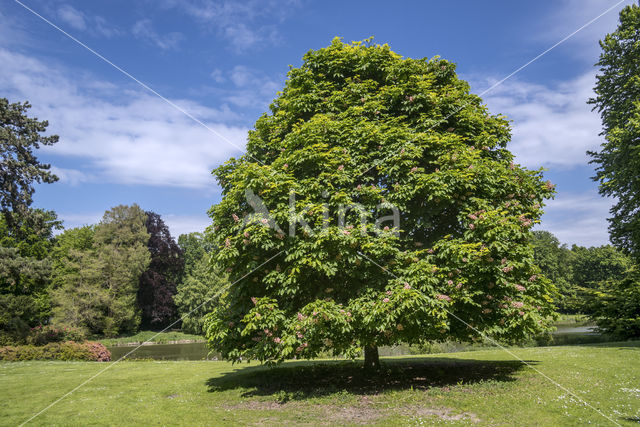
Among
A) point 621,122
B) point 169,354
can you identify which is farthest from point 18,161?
point 621,122

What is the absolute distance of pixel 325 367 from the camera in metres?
16.1

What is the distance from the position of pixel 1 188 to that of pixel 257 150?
16658 millimetres

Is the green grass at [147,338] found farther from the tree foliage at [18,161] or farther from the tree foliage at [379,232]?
the tree foliage at [379,232]

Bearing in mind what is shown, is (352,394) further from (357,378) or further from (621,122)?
(621,122)

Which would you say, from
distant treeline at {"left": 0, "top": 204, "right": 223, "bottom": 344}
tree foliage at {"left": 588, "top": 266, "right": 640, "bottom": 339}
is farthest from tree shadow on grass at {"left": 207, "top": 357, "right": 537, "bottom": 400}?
distant treeline at {"left": 0, "top": 204, "right": 223, "bottom": 344}

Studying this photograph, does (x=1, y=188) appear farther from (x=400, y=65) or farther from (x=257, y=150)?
A: (x=400, y=65)

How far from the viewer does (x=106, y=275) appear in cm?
4616

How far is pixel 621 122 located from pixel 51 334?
5081 cm

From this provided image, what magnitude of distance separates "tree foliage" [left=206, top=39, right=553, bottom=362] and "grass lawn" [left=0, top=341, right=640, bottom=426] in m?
1.52

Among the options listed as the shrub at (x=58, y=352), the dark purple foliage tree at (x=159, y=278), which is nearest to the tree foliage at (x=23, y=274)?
the shrub at (x=58, y=352)

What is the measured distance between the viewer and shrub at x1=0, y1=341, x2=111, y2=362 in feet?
77.7

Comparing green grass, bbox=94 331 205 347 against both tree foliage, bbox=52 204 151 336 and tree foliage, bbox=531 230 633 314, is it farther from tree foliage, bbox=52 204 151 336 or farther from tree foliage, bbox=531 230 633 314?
tree foliage, bbox=531 230 633 314

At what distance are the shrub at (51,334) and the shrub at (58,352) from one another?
6307 millimetres

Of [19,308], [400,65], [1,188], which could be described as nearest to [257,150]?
[400,65]
